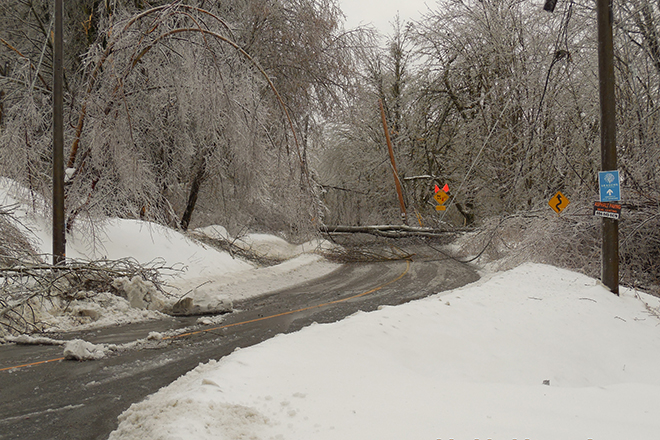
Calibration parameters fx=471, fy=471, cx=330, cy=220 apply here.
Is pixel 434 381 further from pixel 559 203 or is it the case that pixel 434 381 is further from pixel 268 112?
pixel 268 112

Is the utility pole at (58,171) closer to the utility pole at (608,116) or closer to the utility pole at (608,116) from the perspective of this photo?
the utility pole at (608,116)

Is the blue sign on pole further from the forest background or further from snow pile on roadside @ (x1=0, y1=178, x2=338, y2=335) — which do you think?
snow pile on roadside @ (x1=0, y1=178, x2=338, y2=335)

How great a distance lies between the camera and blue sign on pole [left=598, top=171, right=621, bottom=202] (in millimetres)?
7867

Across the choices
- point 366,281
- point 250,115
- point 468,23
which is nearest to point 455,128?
point 468,23

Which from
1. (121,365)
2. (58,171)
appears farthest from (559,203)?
(58,171)

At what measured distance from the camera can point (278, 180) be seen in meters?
10.4

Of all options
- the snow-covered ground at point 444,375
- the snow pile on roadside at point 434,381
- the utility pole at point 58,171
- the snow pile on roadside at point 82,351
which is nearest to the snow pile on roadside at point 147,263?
the snow-covered ground at point 444,375

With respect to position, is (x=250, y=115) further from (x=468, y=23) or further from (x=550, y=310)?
(x=468, y=23)

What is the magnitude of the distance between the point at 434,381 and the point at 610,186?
5.52 m

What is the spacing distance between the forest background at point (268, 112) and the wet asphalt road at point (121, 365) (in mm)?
2117

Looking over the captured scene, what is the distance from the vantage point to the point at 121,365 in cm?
506

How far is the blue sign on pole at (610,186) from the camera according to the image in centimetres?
787

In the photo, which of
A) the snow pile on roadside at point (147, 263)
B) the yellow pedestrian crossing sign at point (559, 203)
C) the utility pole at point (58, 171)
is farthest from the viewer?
the yellow pedestrian crossing sign at point (559, 203)

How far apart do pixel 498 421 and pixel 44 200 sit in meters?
9.56
